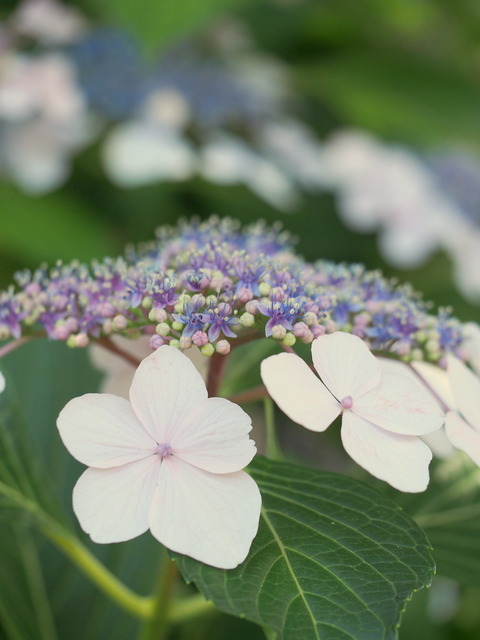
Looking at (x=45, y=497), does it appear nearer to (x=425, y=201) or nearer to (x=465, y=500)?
(x=465, y=500)

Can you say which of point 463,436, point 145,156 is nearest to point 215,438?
point 463,436

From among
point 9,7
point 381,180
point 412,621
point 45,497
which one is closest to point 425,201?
point 381,180

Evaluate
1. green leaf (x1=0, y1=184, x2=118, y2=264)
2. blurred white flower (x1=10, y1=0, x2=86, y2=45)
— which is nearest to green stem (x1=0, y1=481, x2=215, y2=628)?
green leaf (x1=0, y1=184, x2=118, y2=264)

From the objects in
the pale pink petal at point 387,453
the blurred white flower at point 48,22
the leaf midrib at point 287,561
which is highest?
the pale pink petal at point 387,453

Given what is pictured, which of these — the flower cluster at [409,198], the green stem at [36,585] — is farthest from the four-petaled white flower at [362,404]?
the flower cluster at [409,198]

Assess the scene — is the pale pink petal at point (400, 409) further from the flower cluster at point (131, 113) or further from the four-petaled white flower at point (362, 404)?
the flower cluster at point (131, 113)

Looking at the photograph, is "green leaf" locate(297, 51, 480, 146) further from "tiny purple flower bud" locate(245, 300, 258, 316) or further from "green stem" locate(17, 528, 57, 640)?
"tiny purple flower bud" locate(245, 300, 258, 316)
